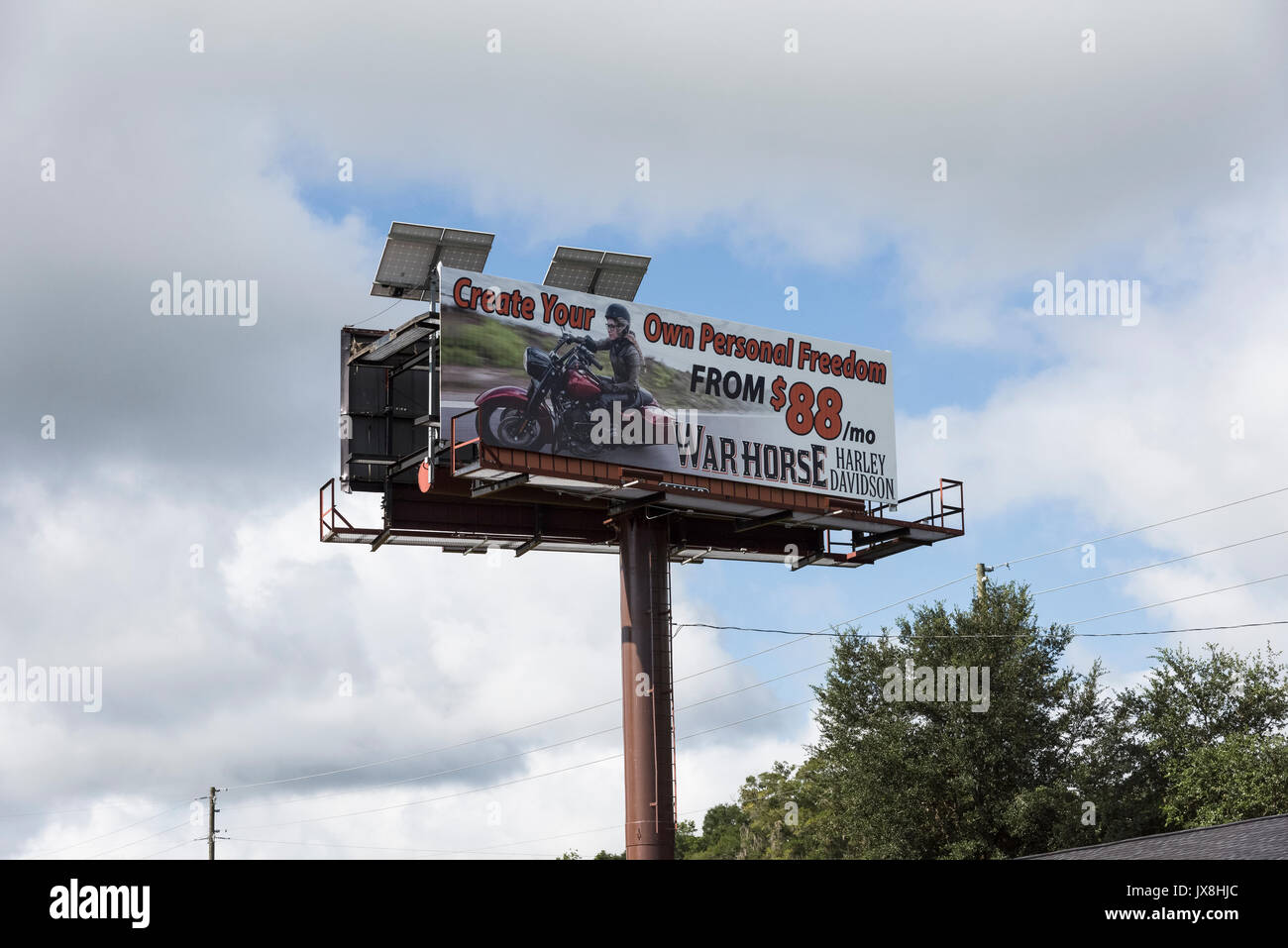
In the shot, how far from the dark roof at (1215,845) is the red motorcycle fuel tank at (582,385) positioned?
20.2m

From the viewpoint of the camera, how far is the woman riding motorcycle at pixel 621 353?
43219 millimetres

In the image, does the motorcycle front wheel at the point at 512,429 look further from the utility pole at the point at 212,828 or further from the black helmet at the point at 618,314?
the utility pole at the point at 212,828

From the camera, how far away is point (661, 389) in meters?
44.3

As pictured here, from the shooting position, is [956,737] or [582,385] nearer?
[582,385]

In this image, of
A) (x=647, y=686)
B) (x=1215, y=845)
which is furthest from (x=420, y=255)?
(x=1215, y=845)

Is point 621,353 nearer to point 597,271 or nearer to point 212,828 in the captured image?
point 597,271

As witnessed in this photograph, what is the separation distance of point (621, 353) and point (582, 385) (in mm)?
1997

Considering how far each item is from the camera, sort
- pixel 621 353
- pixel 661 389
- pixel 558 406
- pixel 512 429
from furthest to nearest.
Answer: pixel 661 389 < pixel 621 353 < pixel 558 406 < pixel 512 429

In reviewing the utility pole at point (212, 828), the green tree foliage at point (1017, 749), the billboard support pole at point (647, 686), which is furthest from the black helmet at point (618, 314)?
the utility pole at point (212, 828)

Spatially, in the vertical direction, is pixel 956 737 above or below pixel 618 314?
below
